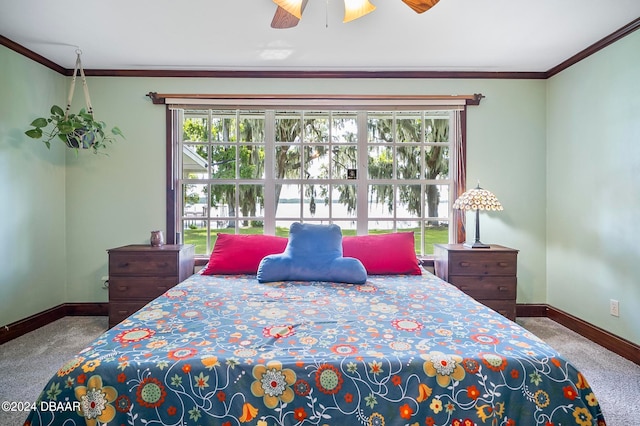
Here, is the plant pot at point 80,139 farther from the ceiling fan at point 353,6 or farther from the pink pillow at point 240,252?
the ceiling fan at point 353,6

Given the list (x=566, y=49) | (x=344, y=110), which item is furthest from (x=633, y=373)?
(x=344, y=110)

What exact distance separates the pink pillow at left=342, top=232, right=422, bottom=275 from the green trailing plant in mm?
2406

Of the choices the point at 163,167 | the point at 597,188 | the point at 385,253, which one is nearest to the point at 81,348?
the point at 163,167

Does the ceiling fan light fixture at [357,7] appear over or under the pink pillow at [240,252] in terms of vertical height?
over

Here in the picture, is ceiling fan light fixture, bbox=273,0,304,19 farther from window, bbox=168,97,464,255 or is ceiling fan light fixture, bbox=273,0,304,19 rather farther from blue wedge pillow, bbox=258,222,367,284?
window, bbox=168,97,464,255

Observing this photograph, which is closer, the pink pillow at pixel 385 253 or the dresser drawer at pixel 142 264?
the pink pillow at pixel 385 253

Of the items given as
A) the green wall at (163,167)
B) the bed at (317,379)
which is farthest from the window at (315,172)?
the bed at (317,379)

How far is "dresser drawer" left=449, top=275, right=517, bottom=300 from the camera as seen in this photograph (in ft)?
9.57

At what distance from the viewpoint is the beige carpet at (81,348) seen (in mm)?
1913

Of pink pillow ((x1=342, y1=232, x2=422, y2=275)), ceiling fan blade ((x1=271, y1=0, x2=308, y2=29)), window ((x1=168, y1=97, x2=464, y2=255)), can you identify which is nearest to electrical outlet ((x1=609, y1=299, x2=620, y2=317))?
window ((x1=168, y1=97, x2=464, y2=255))

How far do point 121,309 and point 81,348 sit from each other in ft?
1.26

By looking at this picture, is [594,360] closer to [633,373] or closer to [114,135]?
[633,373]

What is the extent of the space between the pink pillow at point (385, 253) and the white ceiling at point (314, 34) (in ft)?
5.43

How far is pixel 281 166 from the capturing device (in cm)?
351
